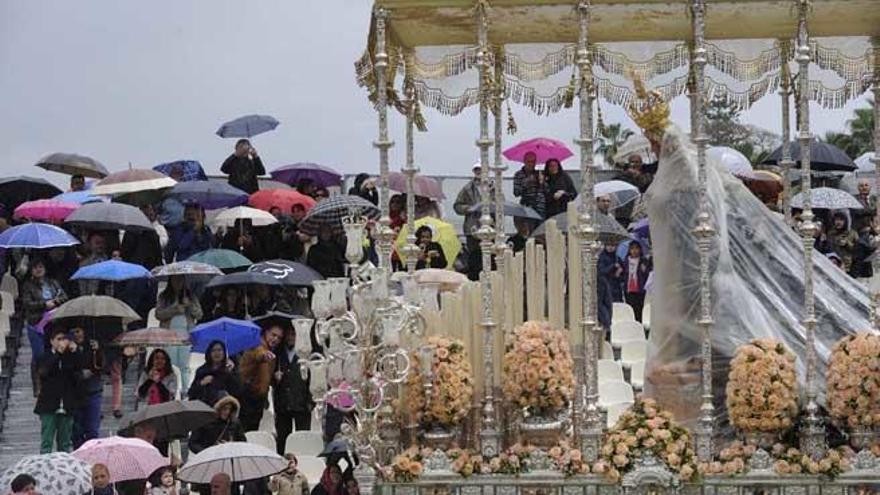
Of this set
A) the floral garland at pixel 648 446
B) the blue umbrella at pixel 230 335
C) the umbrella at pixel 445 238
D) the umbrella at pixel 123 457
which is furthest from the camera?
the umbrella at pixel 445 238

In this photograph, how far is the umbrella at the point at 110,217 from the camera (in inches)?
1056

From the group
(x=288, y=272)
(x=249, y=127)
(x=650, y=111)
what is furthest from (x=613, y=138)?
(x=650, y=111)

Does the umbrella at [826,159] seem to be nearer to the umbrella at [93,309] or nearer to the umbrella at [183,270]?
the umbrella at [183,270]

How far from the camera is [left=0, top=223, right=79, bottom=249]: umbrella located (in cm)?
2616

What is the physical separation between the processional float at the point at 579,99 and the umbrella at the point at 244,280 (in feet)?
18.3

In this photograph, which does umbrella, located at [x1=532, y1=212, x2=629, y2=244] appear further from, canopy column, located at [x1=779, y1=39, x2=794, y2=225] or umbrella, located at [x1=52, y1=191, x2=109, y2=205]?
umbrella, located at [x1=52, y1=191, x2=109, y2=205]

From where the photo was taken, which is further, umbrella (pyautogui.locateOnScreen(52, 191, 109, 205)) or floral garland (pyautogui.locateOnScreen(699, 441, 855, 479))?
umbrella (pyautogui.locateOnScreen(52, 191, 109, 205))

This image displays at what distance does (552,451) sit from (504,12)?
11.8 ft

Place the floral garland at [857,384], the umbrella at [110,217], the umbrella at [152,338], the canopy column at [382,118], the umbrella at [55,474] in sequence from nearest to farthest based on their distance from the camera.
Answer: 1. the umbrella at [55,474]
2. the floral garland at [857,384]
3. the canopy column at [382,118]
4. the umbrella at [152,338]
5. the umbrella at [110,217]

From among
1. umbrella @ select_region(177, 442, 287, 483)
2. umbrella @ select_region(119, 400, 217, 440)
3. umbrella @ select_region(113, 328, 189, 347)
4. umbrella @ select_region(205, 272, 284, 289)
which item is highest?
umbrella @ select_region(205, 272, 284, 289)

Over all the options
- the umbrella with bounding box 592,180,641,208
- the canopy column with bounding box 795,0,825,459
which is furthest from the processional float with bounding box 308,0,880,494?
the umbrella with bounding box 592,180,641,208

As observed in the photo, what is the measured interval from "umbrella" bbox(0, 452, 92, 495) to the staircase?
5.75 m

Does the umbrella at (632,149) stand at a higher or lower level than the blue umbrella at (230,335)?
higher

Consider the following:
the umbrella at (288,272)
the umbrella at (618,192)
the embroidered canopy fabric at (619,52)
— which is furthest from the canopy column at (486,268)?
the umbrella at (618,192)
